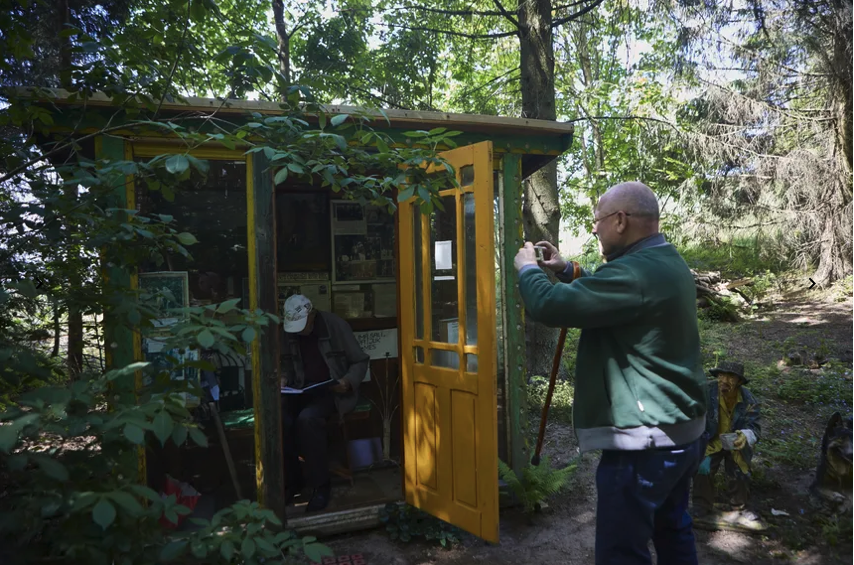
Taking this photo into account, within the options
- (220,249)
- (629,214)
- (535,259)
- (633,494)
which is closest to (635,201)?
(629,214)

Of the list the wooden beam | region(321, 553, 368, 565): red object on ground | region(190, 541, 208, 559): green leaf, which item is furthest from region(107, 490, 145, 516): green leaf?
region(321, 553, 368, 565): red object on ground

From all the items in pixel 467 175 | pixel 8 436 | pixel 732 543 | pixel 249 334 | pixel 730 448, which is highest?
pixel 467 175

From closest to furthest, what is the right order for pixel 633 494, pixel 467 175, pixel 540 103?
pixel 633 494 < pixel 467 175 < pixel 540 103

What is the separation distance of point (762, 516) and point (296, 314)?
13.2 feet

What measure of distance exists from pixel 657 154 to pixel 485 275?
10961mm

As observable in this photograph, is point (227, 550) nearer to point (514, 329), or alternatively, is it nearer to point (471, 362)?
point (471, 362)

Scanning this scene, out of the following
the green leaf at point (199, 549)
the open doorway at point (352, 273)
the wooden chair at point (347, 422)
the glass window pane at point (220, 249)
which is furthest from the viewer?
the open doorway at point (352, 273)

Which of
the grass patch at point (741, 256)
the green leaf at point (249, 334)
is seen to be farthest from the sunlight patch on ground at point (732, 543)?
the grass patch at point (741, 256)

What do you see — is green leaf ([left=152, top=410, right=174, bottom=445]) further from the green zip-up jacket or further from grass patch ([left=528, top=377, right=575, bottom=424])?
grass patch ([left=528, top=377, right=575, bottom=424])

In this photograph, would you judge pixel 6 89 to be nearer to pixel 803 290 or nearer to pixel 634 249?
pixel 634 249

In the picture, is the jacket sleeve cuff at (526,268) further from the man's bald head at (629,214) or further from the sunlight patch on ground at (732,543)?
the sunlight patch on ground at (732,543)

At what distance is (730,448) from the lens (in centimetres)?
444

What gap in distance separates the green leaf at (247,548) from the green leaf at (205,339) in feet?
2.25

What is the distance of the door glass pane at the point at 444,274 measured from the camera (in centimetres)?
443
